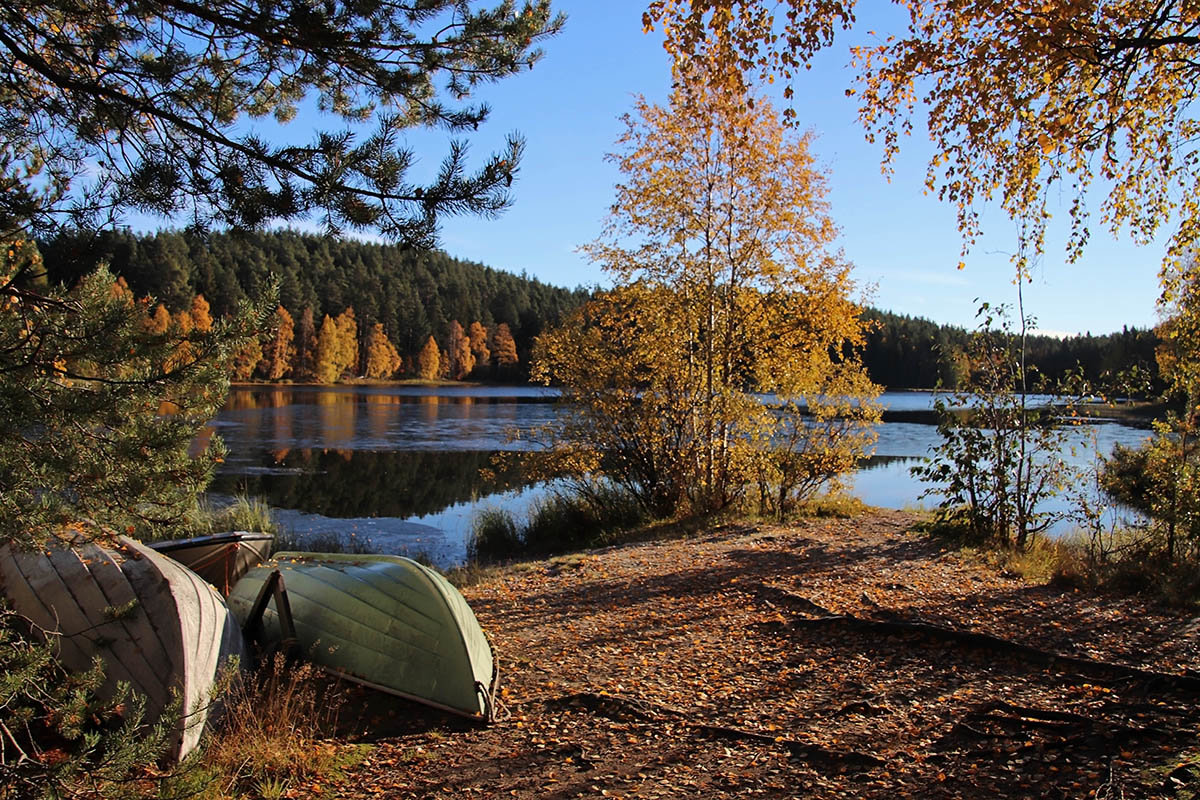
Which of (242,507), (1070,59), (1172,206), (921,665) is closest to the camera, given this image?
(921,665)

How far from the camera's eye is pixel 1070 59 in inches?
226

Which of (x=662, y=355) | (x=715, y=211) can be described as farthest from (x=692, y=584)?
(x=715, y=211)

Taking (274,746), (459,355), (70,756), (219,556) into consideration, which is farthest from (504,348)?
(70,756)

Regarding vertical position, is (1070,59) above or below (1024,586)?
above

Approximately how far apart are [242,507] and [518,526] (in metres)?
4.71

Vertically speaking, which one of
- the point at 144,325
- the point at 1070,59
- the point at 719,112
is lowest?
the point at 144,325

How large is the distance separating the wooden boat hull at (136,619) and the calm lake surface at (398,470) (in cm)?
690

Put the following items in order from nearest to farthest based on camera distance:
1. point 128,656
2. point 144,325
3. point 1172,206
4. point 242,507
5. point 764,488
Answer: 1. point 144,325
2. point 128,656
3. point 1172,206
4. point 764,488
5. point 242,507

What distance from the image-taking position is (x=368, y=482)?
1942cm

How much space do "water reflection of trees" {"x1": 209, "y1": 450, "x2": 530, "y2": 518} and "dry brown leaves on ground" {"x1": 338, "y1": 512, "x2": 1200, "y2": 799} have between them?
30.9 ft

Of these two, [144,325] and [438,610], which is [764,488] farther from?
[144,325]

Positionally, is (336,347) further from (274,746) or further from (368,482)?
(274,746)

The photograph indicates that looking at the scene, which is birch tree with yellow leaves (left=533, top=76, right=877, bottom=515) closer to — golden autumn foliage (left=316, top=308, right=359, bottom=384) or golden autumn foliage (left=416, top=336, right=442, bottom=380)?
golden autumn foliage (left=316, top=308, right=359, bottom=384)

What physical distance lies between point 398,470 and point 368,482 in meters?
1.74
